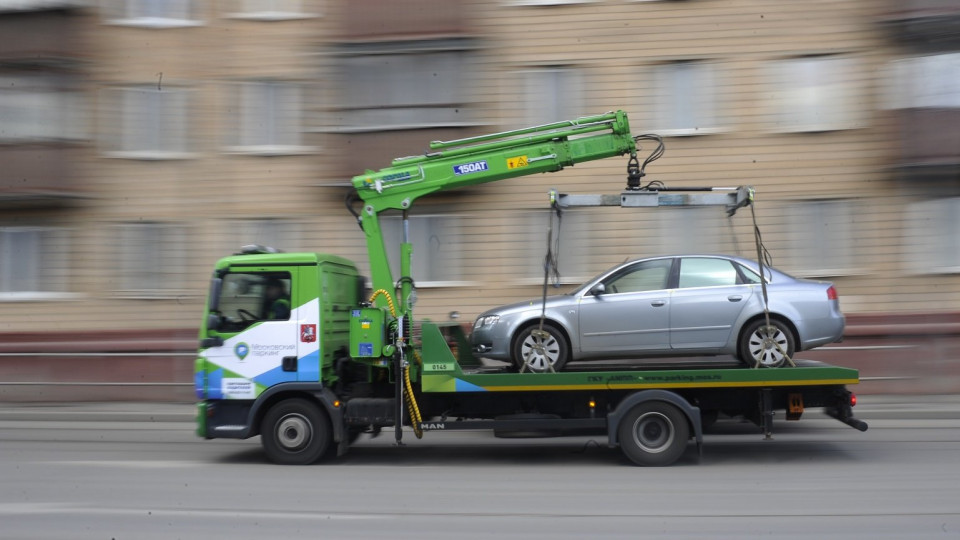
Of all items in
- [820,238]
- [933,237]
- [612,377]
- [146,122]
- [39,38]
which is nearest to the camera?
[612,377]

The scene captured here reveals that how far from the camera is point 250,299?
972cm

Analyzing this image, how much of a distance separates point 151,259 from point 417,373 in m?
10.1

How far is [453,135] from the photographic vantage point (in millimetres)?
17016

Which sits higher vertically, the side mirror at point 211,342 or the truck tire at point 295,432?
the side mirror at point 211,342

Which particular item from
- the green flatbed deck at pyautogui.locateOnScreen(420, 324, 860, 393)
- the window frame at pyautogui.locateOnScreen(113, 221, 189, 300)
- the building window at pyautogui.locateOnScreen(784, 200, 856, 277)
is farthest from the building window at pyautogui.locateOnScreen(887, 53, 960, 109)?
the window frame at pyautogui.locateOnScreen(113, 221, 189, 300)

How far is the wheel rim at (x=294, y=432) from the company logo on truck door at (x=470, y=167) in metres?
3.17

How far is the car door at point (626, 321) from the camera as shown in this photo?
10.1m

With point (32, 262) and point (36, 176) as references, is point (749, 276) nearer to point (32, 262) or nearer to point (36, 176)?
point (36, 176)

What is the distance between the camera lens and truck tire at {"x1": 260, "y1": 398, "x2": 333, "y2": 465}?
9680 millimetres

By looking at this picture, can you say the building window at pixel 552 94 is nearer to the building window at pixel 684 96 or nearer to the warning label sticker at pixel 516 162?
the building window at pixel 684 96

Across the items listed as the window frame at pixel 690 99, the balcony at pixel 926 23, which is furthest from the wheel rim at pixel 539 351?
the balcony at pixel 926 23

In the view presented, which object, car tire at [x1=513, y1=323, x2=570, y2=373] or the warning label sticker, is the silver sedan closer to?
car tire at [x1=513, y1=323, x2=570, y2=373]

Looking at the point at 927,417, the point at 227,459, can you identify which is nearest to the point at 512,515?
the point at 227,459

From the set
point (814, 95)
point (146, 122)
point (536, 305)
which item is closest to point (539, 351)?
point (536, 305)
